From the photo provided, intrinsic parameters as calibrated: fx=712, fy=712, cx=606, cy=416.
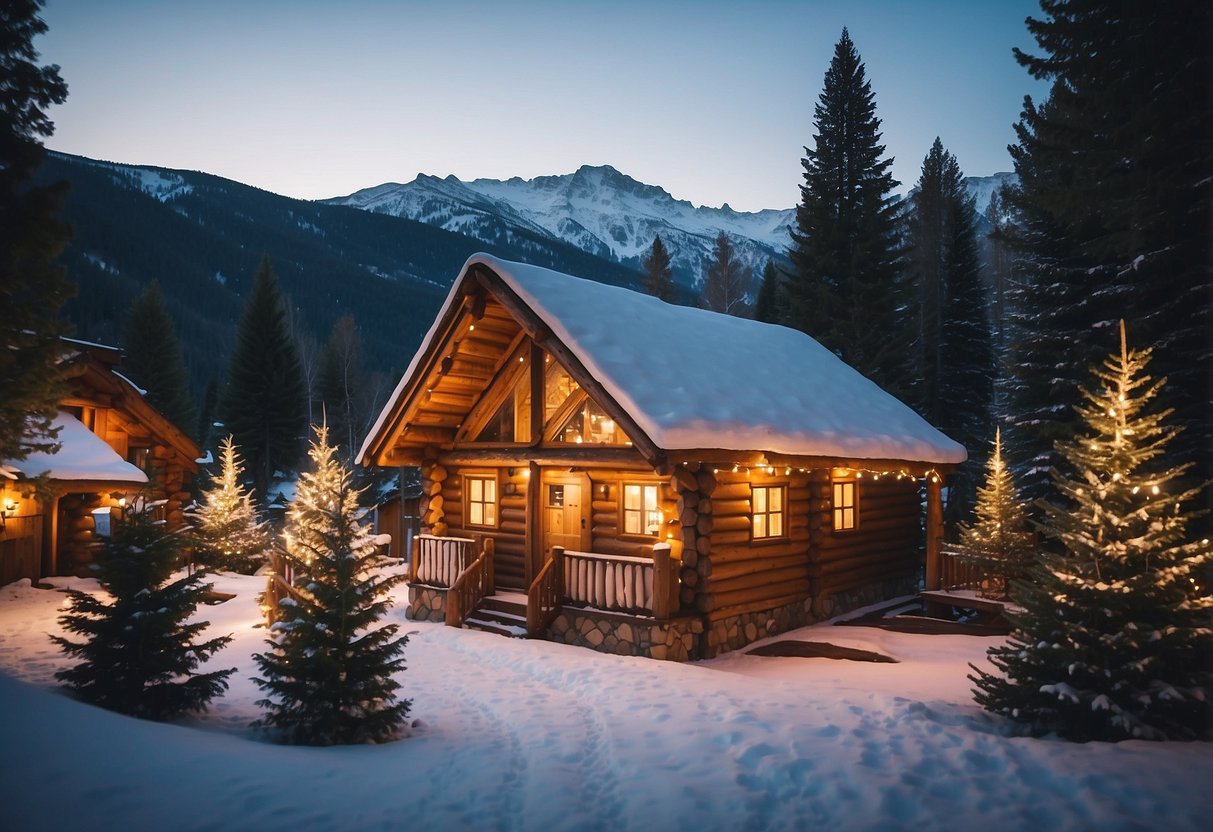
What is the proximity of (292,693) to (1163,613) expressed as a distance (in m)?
9.24

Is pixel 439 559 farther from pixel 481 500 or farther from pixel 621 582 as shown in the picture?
pixel 621 582

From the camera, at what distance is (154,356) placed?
155 feet

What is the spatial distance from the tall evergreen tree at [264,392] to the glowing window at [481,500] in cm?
2938

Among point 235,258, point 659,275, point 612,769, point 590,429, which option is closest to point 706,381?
point 590,429

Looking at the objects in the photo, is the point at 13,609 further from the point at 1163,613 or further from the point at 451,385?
the point at 1163,613

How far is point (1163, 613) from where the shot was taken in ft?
25.0

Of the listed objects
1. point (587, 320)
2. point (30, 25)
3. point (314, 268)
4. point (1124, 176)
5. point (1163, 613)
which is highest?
point (314, 268)

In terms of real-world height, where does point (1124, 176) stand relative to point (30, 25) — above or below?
below

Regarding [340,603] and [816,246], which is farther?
[816,246]

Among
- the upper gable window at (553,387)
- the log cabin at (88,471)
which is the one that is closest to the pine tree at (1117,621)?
the upper gable window at (553,387)

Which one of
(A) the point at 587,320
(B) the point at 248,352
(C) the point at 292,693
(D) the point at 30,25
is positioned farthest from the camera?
(B) the point at 248,352

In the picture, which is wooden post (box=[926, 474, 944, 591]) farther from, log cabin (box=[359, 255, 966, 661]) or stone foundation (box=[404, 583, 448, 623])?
stone foundation (box=[404, 583, 448, 623])

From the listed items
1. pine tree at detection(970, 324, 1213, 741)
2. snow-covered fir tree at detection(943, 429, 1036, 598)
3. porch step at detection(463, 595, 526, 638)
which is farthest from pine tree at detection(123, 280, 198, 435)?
pine tree at detection(970, 324, 1213, 741)

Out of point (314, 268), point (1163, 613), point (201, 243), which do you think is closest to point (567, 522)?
point (1163, 613)
